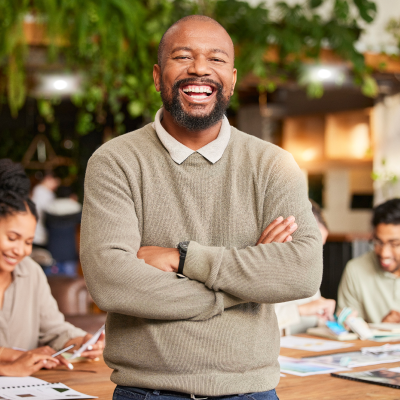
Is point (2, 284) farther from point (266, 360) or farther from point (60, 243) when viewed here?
point (60, 243)

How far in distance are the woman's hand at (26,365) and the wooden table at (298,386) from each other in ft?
0.13

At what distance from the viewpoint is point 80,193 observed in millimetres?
9469

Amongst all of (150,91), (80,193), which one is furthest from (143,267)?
(80,193)

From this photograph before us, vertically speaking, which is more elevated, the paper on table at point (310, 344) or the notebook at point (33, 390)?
the notebook at point (33, 390)

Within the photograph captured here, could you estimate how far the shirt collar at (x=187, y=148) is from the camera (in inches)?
53.4

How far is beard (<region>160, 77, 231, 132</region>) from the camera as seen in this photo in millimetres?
1388

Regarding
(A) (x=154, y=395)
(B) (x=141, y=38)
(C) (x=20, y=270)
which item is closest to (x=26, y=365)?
(C) (x=20, y=270)

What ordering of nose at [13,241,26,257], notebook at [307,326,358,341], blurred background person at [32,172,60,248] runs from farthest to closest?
1. blurred background person at [32,172,60,248]
2. notebook at [307,326,358,341]
3. nose at [13,241,26,257]

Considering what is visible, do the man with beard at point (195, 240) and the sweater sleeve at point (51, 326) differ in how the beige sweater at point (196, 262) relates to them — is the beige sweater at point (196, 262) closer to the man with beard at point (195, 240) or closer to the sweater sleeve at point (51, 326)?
the man with beard at point (195, 240)

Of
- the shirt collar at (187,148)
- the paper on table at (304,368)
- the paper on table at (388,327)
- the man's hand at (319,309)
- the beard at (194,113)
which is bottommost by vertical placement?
the paper on table at (304,368)

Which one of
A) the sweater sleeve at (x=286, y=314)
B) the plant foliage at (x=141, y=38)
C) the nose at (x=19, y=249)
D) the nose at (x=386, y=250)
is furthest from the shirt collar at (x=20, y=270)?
the plant foliage at (x=141, y=38)

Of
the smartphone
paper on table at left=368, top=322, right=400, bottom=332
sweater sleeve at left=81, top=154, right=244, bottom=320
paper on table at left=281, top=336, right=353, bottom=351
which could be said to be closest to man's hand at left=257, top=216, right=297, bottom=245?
sweater sleeve at left=81, top=154, right=244, bottom=320

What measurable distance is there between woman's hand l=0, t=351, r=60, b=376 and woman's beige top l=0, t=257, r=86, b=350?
0.36m

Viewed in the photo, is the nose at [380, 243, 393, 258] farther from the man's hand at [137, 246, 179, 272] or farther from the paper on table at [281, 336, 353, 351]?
the man's hand at [137, 246, 179, 272]
